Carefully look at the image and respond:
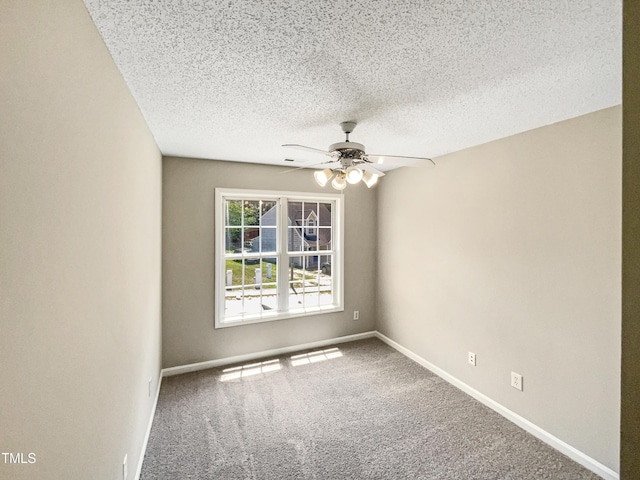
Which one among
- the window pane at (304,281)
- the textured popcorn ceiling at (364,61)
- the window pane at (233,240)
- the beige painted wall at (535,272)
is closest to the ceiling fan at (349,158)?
the textured popcorn ceiling at (364,61)

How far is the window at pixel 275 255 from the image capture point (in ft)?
12.2

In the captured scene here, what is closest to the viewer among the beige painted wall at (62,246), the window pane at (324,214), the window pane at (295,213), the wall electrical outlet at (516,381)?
the beige painted wall at (62,246)

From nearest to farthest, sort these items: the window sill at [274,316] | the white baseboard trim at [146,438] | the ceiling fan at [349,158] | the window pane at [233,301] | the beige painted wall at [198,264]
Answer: the white baseboard trim at [146,438]
the ceiling fan at [349,158]
the beige painted wall at [198,264]
the window sill at [274,316]
the window pane at [233,301]

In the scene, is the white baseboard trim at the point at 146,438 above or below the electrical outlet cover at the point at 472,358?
below

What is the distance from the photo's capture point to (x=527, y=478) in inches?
78.8

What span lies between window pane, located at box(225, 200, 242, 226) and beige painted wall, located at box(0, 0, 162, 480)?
1983 millimetres

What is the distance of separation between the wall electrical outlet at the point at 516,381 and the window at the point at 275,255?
86.1 inches

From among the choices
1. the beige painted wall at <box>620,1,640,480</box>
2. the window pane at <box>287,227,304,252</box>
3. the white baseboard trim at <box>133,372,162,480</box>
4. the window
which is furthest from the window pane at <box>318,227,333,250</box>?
the beige painted wall at <box>620,1,640,480</box>

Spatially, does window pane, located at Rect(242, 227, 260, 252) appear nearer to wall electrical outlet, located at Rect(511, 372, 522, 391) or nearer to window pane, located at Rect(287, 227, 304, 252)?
window pane, located at Rect(287, 227, 304, 252)

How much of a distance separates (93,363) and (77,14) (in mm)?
1303

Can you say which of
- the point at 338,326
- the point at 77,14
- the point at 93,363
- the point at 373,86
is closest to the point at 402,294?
the point at 338,326

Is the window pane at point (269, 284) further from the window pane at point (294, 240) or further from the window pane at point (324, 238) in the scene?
the window pane at point (324, 238)

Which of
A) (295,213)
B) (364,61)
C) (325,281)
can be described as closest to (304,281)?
(325,281)

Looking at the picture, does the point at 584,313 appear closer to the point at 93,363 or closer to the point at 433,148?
the point at 433,148
